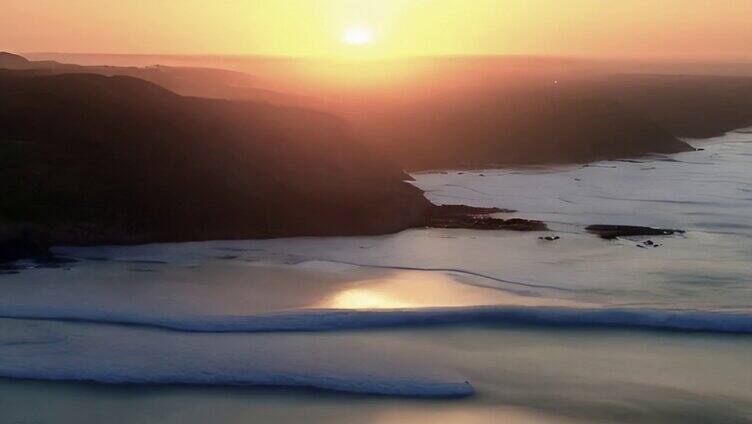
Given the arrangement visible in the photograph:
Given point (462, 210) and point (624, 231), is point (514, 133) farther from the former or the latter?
point (624, 231)

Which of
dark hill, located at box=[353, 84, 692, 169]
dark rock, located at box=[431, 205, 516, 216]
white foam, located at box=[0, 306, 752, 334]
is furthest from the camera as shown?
dark hill, located at box=[353, 84, 692, 169]

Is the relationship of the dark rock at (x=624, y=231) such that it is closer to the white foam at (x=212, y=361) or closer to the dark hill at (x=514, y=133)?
the white foam at (x=212, y=361)

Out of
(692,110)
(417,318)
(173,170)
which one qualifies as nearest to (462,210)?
(173,170)

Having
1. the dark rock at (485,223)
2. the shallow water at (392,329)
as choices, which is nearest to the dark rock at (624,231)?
the shallow water at (392,329)

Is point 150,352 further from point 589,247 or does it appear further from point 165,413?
point 589,247

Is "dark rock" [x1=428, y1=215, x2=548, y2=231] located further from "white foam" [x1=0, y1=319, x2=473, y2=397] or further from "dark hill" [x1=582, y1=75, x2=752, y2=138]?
"dark hill" [x1=582, y1=75, x2=752, y2=138]

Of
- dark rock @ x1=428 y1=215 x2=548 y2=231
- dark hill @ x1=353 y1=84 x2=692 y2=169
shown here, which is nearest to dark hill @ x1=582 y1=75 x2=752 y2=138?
dark hill @ x1=353 y1=84 x2=692 y2=169
